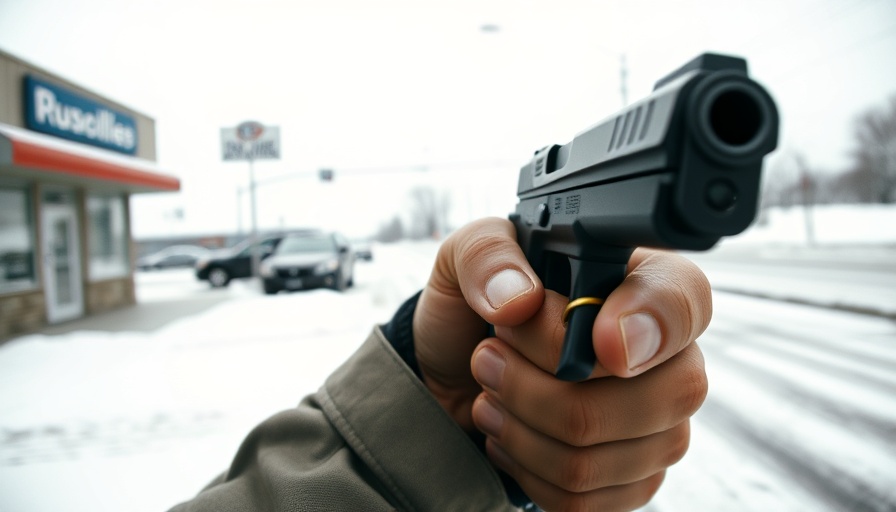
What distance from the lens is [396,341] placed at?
160cm

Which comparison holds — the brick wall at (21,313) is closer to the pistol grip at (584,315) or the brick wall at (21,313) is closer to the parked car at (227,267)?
the parked car at (227,267)

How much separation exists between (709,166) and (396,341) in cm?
123

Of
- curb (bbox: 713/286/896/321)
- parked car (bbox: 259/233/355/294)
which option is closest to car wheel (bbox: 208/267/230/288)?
parked car (bbox: 259/233/355/294)

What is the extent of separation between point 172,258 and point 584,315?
36094 mm

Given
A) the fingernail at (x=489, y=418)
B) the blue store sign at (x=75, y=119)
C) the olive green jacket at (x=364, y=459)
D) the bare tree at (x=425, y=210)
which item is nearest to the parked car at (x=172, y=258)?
the blue store sign at (x=75, y=119)

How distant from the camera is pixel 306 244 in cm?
1145

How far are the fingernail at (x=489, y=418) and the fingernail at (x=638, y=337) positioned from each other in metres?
0.43

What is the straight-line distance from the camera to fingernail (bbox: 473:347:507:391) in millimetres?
1117

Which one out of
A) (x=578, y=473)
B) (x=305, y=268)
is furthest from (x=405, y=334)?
(x=305, y=268)

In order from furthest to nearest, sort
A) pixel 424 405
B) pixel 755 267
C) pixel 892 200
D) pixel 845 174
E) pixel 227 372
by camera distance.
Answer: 1. pixel 892 200
2. pixel 755 267
3. pixel 845 174
4. pixel 227 372
5. pixel 424 405

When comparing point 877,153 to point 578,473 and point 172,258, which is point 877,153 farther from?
point 172,258

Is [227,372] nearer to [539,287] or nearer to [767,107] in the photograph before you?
[539,287]

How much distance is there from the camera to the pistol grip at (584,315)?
85cm

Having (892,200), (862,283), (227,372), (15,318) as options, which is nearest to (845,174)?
(862,283)
